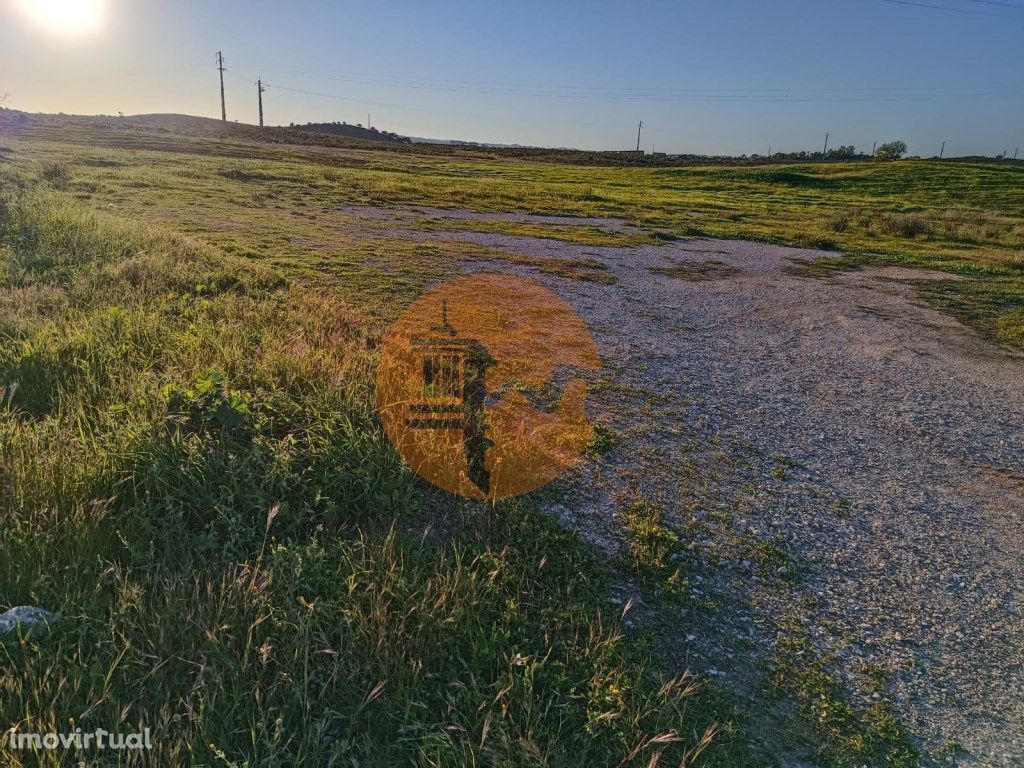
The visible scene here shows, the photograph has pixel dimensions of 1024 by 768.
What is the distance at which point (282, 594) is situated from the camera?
3.10 metres

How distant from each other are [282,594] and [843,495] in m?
4.33

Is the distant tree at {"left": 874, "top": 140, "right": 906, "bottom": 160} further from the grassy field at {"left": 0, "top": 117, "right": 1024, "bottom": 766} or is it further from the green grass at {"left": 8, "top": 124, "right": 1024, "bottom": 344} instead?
the grassy field at {"left": 0, "top": 117, "right": 1024, "bottom": 766}

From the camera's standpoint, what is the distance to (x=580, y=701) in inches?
109

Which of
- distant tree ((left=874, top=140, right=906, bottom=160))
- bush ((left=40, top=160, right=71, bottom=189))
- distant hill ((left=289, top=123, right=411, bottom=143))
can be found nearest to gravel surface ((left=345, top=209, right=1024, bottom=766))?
bush ((left=40, top=160, right=71, bottom=189))

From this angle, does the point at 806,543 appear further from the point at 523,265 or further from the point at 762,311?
the point at 523,265

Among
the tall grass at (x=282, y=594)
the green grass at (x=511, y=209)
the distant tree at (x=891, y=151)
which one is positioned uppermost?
the distant tree at (x=891, y=151)

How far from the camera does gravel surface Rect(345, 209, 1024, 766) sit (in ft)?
10.5

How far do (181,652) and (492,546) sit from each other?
5.87 ft

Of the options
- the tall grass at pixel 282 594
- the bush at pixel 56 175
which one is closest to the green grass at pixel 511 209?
the bush at pixel 56 175

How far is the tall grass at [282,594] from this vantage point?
2486mm

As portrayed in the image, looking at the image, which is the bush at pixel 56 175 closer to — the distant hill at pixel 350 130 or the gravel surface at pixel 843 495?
the gravel surface at pixel 843 495

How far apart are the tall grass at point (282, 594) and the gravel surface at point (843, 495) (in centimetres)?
65

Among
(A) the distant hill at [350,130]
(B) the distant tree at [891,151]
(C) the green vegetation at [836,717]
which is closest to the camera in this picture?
(C) the green vegetation at [836,717]

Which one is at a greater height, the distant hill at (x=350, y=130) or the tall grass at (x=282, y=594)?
the distant hill at (x=350, y=130)
